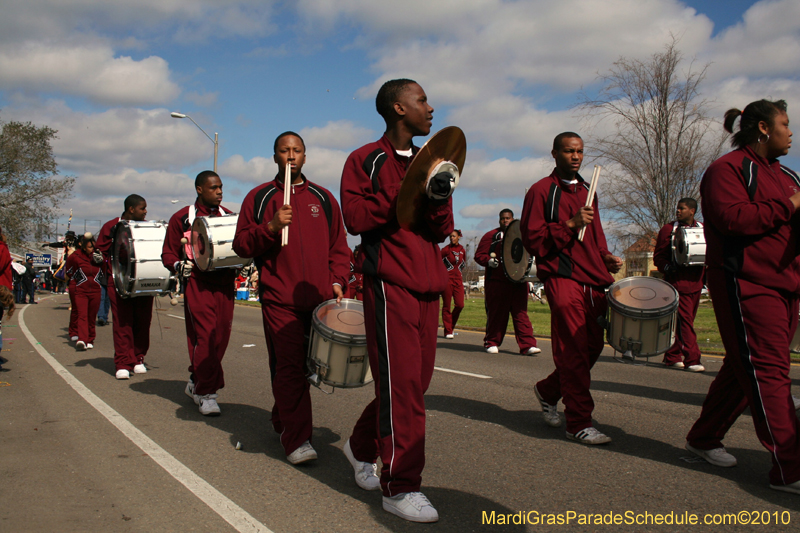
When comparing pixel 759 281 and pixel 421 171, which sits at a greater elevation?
pixel 421 171

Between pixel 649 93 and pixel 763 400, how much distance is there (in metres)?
24.5

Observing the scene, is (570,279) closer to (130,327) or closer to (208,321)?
(208,321)

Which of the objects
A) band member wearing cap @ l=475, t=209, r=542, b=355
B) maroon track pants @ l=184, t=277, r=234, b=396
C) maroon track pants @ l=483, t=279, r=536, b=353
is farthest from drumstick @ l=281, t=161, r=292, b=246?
maroon track pants @ l=483, t=279, r=536, b=353

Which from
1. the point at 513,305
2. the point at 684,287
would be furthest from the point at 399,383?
the point at 513,305

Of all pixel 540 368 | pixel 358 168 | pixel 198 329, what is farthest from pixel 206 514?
pixel 540 368

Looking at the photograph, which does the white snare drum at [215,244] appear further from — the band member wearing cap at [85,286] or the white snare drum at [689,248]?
the band member wearing cap at [85,286]

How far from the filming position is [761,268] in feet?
12.5

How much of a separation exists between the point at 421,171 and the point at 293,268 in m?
1.67

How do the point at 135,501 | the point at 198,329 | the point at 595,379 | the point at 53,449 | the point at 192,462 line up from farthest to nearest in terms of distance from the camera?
the point at 595,379 < the point at 198,329 < the point at 53,449 < the point at 192,462 < the point at 135,501

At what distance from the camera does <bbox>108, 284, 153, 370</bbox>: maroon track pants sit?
27.3 ft

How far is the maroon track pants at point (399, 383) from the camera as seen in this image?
11.4 ft

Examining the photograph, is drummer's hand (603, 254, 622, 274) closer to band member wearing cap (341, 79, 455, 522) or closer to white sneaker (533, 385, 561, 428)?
white sneaker (533, 385, 561, 428)

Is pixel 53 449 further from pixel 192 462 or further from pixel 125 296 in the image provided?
pixel 125 296

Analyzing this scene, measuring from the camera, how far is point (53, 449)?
4.95 metres
